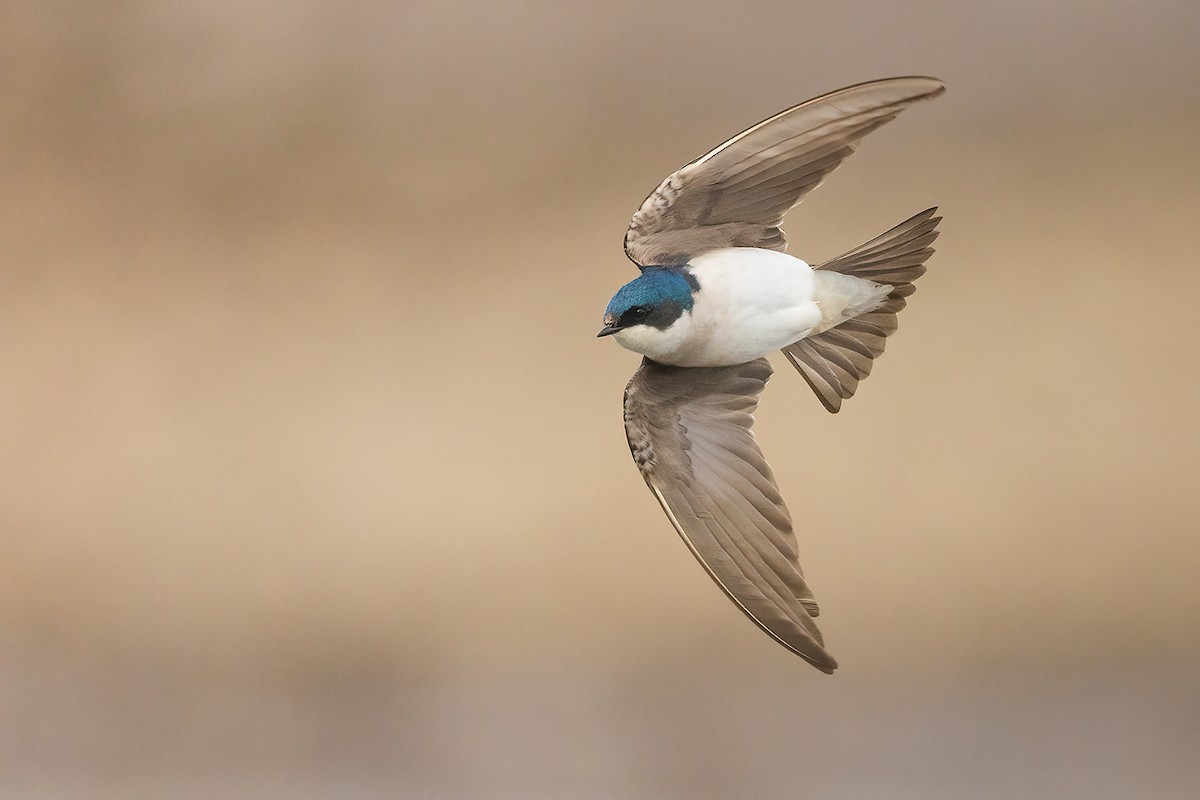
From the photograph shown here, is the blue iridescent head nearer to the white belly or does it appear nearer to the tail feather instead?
the white belly

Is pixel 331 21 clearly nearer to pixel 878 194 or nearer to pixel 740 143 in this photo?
pixel 878 194

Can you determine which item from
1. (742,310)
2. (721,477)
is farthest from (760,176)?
(721,477)

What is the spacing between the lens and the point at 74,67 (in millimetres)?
1892

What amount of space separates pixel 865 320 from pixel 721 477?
151mm

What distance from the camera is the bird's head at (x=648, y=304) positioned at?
0.63 meters

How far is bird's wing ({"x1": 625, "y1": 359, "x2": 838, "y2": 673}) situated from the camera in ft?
2.16

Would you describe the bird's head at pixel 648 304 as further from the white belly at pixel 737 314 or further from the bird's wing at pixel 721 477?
the bird's wing at pixel 721 477

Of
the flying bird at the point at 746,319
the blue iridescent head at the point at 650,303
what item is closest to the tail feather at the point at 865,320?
the flying bird at the point at 746,319

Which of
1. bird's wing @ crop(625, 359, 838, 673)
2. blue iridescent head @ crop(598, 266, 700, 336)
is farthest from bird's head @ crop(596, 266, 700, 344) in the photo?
bird's wing @ crop(625, 359, 838, 673)

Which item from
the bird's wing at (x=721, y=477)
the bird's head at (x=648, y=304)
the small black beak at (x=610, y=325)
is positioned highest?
the bird's head at (x=648, y=304)

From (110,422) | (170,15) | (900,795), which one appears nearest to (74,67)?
(170,15)

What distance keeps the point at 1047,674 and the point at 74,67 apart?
1.87 metres

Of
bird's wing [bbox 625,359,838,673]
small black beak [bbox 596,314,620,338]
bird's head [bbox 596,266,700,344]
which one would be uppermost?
bird's head [bbox 596,266,700,344]

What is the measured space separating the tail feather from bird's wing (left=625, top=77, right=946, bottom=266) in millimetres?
59
